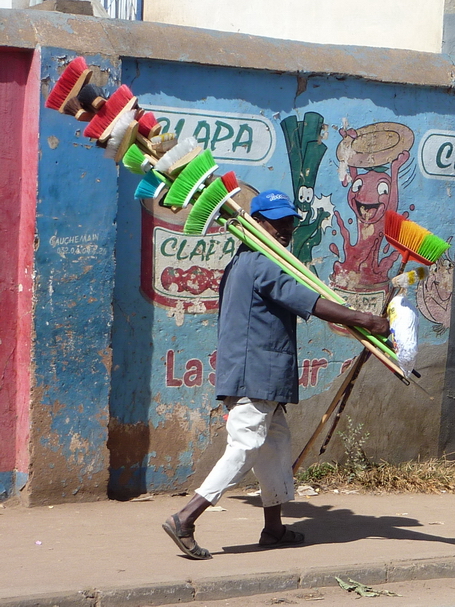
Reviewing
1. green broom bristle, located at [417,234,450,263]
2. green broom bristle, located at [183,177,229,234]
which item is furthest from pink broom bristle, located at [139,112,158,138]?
green broom bristle, located at [417,234,450,263]

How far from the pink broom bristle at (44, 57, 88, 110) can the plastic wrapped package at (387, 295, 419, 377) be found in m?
1.94

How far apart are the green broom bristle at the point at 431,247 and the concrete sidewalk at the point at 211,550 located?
1.52m

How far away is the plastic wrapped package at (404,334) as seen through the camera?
4.27m

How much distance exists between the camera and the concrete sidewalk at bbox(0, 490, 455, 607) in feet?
13.2

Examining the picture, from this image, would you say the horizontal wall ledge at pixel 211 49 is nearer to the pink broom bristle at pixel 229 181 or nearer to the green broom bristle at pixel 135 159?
the green broom bristle at pixel 135 159

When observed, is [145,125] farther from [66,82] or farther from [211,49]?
[211,49]

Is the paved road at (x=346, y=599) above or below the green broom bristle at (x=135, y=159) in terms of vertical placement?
below

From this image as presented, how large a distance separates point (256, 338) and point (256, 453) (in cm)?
57

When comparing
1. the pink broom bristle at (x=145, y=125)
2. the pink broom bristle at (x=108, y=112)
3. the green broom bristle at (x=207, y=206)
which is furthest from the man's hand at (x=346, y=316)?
the pink broom bristle at (x=108, y=112)

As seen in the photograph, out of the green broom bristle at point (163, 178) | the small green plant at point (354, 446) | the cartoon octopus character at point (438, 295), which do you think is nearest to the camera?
the green broom bristle at point (163, 178)

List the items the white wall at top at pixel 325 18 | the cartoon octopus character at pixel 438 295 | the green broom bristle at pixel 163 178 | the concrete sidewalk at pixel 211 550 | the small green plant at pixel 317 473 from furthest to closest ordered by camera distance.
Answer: the white wall at top at pixel 325 18 < the cartoon octopus character at pixel 438 295 < the small green plant at pixel 317 473 < the green broom bristle at pixel 163 178 < the concrete sidewalk at pixel 211 550

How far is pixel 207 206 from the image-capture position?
443 cm

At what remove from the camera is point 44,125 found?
512 centimetres

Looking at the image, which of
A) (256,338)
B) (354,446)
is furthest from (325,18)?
(256,338)
